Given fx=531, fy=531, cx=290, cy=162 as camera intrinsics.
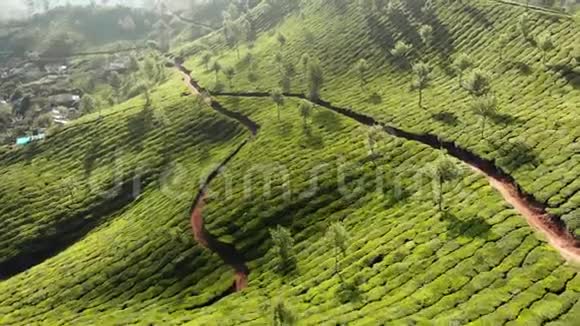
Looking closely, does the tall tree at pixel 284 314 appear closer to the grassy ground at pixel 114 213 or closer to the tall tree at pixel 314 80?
the grassy ground at pixel 114 213

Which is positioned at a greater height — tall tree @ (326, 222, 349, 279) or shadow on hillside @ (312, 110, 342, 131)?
shadow on hillside @ (312, 110, 342, 131)

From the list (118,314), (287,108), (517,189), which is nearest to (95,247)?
(118,314)

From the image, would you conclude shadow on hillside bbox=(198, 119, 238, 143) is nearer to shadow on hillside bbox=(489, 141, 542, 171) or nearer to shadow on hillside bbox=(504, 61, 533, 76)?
shadow on hillside bbox=(504, 61, 533, 76)

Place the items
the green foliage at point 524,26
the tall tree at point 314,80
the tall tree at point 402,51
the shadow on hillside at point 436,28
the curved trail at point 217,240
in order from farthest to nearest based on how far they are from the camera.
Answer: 1. the tall tree at point 402,51
2. the shadow on hillside at point 436,28
3. the tall tree at point 314,80
4. the green foliage at point 524,26
5. the curved trail at point 217,240

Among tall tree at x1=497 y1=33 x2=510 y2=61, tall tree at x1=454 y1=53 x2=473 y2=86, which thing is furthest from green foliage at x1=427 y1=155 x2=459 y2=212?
tall tree at x1=497 y1=33 x2=510 y2=61

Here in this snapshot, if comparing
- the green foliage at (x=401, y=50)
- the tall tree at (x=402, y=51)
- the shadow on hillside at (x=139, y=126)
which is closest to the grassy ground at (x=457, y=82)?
the tall tree at (x=402, y=51)

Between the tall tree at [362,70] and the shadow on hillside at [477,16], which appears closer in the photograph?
the tall tree at [362,70]

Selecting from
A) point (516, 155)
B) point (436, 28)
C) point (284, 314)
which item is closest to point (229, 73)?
point (436, 28)
